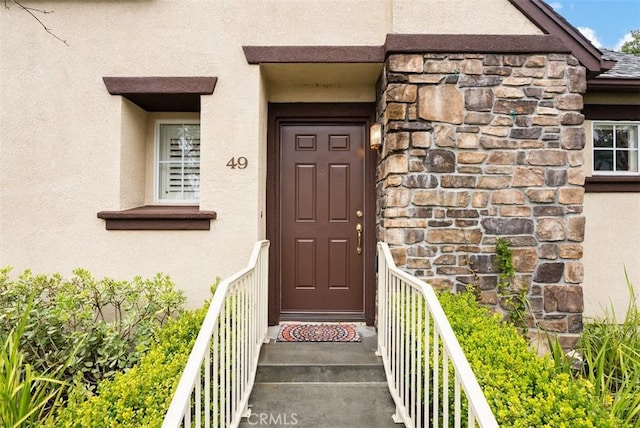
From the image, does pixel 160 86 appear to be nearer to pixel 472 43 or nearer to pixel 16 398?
pixel 16 398

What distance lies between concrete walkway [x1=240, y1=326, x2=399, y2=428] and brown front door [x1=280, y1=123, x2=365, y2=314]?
0.76m

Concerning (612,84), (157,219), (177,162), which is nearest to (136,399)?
(157,219)

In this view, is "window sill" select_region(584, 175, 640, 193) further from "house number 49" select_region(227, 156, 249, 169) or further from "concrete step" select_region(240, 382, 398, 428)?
"house number 49" select_region(227, 156, 249, 169)

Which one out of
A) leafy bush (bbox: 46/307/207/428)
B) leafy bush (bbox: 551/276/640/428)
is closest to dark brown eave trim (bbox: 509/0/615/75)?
leafy bush (bbox: 551/276/640/428)

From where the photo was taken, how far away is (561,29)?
3.18 meters

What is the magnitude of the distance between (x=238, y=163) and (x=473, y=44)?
2.45m

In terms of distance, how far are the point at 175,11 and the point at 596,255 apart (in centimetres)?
520

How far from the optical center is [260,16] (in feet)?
11.1

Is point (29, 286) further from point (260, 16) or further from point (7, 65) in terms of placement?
point (260, 16)

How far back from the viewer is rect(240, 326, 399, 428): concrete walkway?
2441 mm

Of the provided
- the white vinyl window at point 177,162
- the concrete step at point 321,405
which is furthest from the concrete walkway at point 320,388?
the white vinyl window at point 177,162

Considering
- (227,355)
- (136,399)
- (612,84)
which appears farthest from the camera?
(612,84)

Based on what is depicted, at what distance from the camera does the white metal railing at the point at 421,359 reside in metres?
1.54

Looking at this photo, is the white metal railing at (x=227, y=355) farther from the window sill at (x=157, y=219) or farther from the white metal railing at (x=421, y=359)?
the white metal railing at (x=421, y=359)
